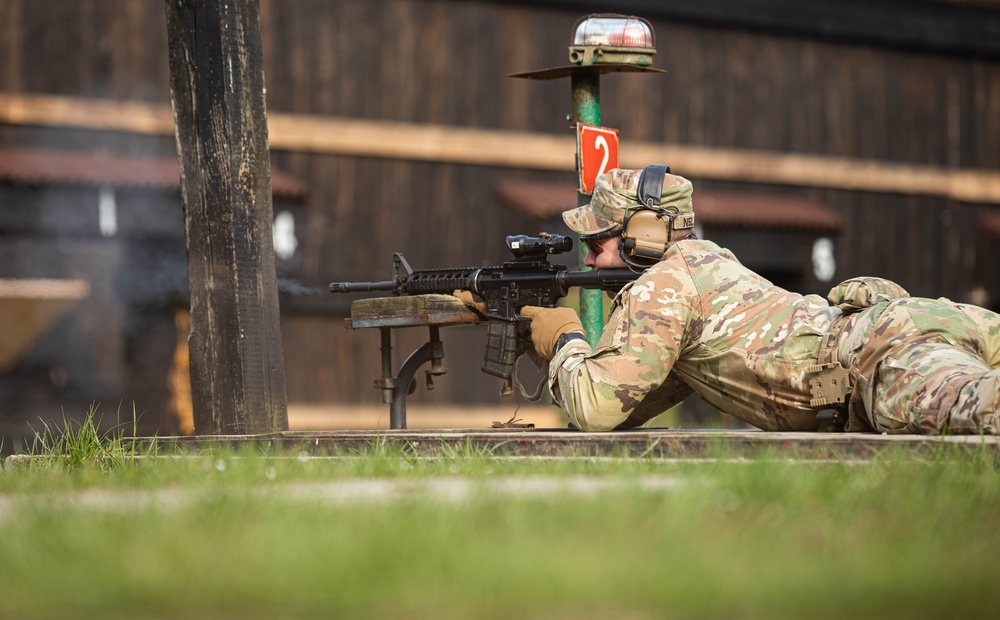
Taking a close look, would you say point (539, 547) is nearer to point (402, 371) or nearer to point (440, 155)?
point (402, 371)

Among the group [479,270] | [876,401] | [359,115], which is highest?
[359,115]

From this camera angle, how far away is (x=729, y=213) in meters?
14.3

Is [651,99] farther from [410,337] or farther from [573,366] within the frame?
[573,366]

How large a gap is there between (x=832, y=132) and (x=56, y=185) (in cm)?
867

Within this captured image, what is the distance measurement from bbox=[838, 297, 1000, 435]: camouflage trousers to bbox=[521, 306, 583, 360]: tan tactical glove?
3.83 ft

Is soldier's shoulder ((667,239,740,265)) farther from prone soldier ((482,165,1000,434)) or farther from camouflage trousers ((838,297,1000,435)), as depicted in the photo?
camouflage trousers ((838,297,1000,435))

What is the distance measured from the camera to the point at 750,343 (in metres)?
5.23

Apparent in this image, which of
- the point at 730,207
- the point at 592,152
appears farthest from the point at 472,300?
the point at 730,207

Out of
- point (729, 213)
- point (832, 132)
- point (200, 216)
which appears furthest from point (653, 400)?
point (832, 132)

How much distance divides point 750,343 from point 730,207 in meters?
9.46

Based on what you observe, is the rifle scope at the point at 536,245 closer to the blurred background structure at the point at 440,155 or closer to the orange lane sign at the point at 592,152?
the orange lane sign at the point at 592,152

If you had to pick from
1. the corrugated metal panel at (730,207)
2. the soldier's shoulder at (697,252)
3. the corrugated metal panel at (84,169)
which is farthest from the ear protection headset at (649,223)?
the corrugated metal panel at (730,207)

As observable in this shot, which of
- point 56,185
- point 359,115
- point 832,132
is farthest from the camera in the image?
point 832,132

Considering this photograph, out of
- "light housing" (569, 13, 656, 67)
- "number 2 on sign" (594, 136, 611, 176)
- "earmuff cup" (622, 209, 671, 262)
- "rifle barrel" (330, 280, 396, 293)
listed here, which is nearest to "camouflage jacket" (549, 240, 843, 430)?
"earmuff cup" (622, 209, 671, 262)
